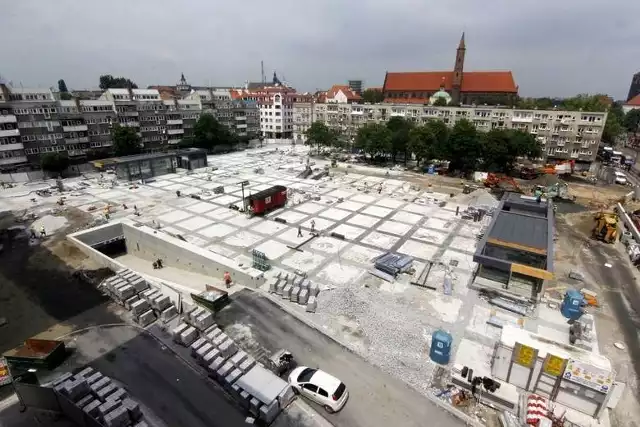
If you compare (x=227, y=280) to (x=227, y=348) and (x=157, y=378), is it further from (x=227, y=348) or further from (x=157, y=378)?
(x=157, y=378)

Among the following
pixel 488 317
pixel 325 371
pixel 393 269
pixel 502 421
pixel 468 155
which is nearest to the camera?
pixel 502 421

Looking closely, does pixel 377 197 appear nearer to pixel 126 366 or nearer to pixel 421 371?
pixel 421 371

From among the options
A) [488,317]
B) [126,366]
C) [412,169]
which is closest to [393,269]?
[488,317]

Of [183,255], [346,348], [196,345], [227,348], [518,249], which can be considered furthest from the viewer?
[183,255]

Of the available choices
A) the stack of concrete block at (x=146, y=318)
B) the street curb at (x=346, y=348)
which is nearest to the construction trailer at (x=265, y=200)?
the street curb at (x=346, y=348)

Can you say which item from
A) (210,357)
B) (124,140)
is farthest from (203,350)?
(124,140)

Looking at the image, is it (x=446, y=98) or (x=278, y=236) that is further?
(x=446, y=98)

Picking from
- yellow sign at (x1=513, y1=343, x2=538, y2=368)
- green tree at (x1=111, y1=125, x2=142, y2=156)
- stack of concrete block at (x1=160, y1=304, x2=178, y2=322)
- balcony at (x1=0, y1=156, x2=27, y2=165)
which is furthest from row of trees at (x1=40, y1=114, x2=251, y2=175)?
yellow sign at (x1=513, y1=343, x2=538, y2=368)
